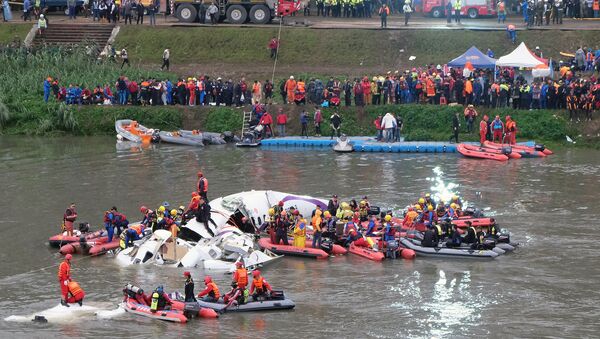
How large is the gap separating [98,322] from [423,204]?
11833mm

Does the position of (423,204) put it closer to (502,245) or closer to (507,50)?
(502,245)

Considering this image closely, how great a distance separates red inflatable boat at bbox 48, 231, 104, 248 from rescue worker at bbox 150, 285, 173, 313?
638 centimetres

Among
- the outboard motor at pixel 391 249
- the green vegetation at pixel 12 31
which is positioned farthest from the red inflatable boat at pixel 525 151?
the green vegetation at pixel 12 31

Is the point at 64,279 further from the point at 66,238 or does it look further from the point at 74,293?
the point at 66,238

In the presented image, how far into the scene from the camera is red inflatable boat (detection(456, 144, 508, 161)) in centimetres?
4641

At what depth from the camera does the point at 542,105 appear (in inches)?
1973

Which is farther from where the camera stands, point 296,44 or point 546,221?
point 296,44

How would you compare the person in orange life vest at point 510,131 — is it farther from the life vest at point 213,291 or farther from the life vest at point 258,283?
the life vest at point 213,291

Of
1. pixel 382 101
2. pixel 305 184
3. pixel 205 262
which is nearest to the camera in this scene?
pixel 205 262

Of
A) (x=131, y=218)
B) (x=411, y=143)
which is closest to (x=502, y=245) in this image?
(x=131, y=218)

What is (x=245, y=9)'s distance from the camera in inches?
2462

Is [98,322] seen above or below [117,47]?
below

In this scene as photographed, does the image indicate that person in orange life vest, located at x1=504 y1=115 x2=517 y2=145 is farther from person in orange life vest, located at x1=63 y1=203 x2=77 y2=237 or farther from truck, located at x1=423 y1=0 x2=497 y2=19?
person in orange life vest, located at x1=63 y1=203 x2=77 y2=237

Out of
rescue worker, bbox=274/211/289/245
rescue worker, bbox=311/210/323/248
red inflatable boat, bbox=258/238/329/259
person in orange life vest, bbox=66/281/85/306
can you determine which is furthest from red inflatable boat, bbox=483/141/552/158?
person in orange life vest, bbox=66/281/85/306
